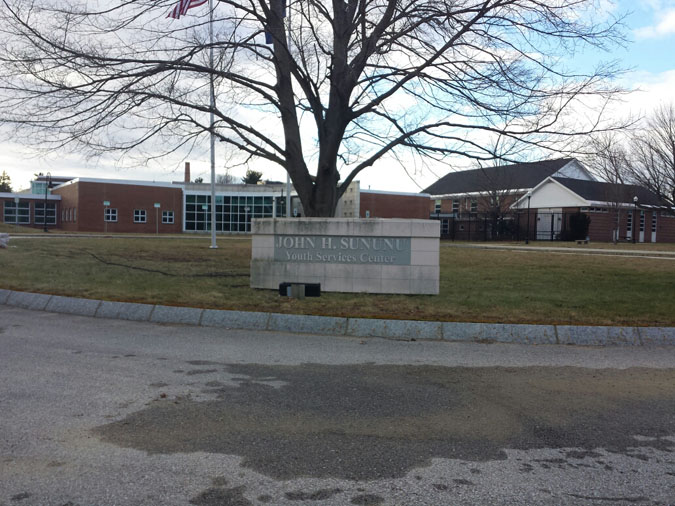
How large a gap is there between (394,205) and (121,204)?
28996 mm

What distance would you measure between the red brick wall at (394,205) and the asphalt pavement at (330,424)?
5341 centimetres

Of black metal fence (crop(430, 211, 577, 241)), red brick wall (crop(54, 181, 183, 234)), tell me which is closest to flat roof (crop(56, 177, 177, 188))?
red brick wall (crop(54, 181, 183, 234))

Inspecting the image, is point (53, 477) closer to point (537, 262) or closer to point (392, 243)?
point (392, 243)

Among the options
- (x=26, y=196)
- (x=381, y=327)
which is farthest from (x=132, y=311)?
(x=26, y=196)

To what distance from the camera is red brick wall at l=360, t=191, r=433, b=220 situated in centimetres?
6062

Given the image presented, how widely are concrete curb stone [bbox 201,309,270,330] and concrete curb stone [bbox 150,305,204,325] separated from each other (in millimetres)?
138

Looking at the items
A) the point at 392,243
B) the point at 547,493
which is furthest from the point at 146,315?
the point at 547,493

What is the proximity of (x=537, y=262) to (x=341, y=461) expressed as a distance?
1612 centimetres

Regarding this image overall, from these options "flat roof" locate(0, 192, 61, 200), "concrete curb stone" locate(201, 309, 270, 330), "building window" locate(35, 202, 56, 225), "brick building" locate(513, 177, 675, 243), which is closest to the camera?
"concrete curb stone" locate(201, 309, 270, 330)

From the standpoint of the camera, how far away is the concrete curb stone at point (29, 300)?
33.2 ft

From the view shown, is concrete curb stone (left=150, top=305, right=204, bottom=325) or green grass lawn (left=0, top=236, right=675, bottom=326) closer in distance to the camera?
concrete curb stone (left=150, top=305, right=204, bottom=325)

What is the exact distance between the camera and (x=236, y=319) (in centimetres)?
884

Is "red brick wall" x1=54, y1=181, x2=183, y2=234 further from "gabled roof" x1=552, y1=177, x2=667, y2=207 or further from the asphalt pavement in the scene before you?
the asphalt pavement

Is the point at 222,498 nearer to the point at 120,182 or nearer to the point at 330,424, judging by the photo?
the point at 330,424
